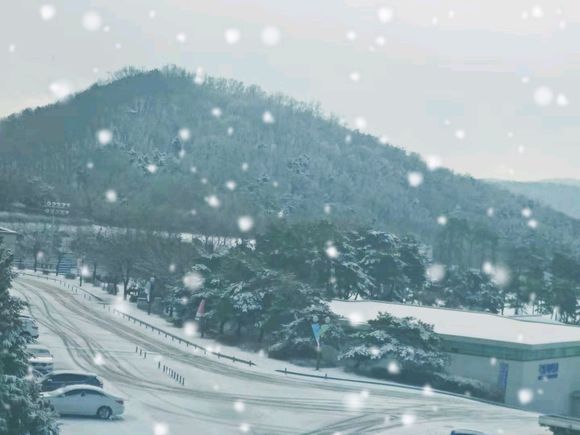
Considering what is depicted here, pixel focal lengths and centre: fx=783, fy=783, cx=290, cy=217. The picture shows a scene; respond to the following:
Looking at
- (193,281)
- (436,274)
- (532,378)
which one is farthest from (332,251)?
(436,274)

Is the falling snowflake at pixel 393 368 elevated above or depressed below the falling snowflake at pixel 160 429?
above

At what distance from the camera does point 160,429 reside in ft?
109

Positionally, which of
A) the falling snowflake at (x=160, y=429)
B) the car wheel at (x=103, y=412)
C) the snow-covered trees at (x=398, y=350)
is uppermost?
the snow-covered trees at (x=398, y=350)

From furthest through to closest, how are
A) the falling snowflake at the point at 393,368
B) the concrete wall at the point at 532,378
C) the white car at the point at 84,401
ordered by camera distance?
the falling snowflake at the point at 393,368 < the concrete wall at the point at 532,378 < the white car at the point at 84,401

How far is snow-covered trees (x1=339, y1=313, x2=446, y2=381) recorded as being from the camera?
171 ft

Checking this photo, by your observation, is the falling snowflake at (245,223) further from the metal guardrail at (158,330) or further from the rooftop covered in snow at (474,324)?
the rooftop covered in snow at (474,324)

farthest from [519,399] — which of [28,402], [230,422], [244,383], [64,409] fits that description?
[28,402]

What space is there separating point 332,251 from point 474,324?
762 inches

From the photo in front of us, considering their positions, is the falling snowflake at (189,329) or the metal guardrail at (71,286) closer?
the falling snowflake at (189,329)

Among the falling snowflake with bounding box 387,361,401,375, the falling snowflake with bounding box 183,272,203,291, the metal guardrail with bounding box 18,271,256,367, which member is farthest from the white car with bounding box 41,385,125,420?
the falling snowflake with bounding box 183,272,203,291

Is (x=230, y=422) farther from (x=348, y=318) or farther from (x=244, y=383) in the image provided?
(x=348, y=318)

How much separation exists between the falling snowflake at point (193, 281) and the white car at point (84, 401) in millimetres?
37071

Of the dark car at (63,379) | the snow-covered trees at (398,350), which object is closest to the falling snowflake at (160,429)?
the dark car at (63,379)

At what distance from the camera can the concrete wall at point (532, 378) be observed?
50938 millimetres
